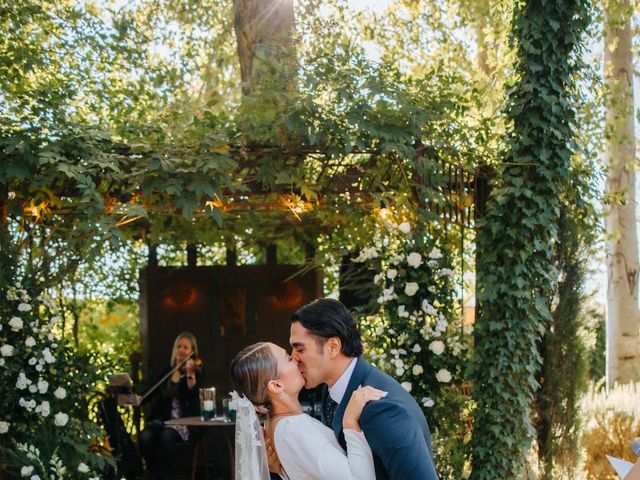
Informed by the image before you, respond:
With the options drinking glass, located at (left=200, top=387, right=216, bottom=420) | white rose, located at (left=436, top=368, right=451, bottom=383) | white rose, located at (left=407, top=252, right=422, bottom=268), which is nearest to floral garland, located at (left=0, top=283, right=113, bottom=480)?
drinking glass, located at (left=200, top=387, right=216, bottom=420)

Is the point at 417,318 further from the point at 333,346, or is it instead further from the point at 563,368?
the point at 333,346

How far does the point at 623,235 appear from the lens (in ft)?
33.1

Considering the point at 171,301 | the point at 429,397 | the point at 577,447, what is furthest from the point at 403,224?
the point at 171,301

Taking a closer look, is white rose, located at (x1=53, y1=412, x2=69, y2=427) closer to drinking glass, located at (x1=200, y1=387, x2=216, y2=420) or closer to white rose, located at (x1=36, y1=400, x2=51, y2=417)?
white rose, located at (x1=36, y1=400, x2=51, y2=417)

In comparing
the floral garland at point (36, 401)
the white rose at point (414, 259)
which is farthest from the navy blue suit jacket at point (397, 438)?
the white rose at point (414, 259)

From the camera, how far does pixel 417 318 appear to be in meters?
6.18

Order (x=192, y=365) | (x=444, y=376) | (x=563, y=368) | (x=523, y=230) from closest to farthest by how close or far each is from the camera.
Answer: (x=523, y=230) < (x=444, y=376) < (x=563, y=368) < (x=192, y=365)

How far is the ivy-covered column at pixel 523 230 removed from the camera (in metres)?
5.84

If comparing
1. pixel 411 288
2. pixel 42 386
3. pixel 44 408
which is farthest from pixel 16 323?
pixel 411 288

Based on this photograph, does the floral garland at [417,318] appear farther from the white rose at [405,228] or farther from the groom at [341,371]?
the groom at [341,371]

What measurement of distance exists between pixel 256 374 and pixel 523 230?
356 cm

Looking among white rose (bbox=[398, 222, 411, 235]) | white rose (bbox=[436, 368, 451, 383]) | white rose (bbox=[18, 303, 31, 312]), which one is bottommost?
white rose (bbox=[436, 368, 451, 383])

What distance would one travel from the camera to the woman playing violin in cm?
814

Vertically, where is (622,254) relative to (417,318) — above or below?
above
